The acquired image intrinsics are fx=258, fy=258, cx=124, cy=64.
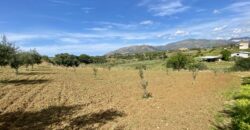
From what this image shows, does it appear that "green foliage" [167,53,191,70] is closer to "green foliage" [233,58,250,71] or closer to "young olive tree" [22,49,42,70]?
"green foliage" [233,58,250,71]

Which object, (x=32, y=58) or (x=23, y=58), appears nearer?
(x=23, y=58)

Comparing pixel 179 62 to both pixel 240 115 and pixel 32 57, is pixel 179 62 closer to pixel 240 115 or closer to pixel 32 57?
pixel 32 57

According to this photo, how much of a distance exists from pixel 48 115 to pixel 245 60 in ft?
202

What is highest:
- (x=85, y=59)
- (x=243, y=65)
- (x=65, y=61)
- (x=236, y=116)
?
(x=85, y=59)

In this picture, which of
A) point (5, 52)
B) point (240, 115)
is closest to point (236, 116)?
point (240, 115)

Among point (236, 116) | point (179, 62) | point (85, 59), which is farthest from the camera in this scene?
point (85, 59)

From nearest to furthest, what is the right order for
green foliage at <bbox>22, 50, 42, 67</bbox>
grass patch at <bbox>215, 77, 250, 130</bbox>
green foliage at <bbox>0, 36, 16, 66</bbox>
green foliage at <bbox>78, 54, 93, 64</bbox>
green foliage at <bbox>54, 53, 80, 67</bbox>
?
1. grass patch at <bbox>215, 77, 250, 130</bbox>
2. green foliage at <bbox>0, 36, 16, 66</bbox>
3. green foliage at <bbox>22, 50, 42, 67</bbox>
4. green foliage at <bbox>54, 53, 80, 67</bbox>
5. green foliage at <bbox>78, 54, 93, 64</bbox>

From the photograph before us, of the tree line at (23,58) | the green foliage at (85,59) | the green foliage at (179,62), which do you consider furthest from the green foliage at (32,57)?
the green foliage at (85,59)

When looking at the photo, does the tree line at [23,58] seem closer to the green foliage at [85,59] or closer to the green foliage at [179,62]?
the green foliage at [85,59]

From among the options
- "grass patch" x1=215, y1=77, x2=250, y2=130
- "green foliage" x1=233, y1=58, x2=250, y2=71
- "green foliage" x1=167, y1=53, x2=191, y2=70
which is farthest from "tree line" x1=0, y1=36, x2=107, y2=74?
"green foliage" x1=233, y1=58, x2=250, y2=71

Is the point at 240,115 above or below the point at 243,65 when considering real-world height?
below

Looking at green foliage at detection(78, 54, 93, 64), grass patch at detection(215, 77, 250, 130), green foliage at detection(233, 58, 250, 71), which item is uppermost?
green foliage at detection(78, 54, 93, 64)

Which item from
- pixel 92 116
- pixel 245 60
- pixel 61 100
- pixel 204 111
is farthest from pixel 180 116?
pixel 245 60

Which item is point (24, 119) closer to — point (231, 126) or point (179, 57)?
point (231, 126)
